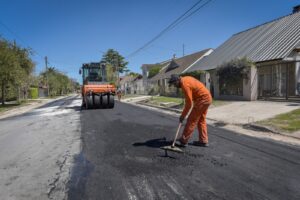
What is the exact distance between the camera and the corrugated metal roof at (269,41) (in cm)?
1969

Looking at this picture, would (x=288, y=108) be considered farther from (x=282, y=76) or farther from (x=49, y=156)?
(x=49, y=156)

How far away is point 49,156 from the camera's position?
682cm

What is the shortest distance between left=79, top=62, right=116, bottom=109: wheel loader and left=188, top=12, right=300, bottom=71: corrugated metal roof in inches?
376

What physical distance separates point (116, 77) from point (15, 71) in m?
37.7

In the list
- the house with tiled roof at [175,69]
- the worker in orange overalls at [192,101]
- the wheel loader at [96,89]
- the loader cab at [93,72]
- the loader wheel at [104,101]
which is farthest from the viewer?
the house with tiled roof at [175,69]

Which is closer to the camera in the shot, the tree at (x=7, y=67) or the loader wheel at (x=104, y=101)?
the loader wheel at (x=104, y=101)

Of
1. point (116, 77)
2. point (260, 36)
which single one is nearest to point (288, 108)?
point (260, 36)

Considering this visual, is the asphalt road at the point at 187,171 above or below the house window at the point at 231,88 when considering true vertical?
below

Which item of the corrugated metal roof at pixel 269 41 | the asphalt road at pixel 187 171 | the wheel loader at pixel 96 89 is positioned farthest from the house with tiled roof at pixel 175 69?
the asphalt road at pixel 187 171

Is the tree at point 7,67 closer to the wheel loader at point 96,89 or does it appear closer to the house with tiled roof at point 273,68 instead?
the wheel loader at point 96,89

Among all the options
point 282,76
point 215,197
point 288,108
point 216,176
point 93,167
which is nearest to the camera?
point 215,197

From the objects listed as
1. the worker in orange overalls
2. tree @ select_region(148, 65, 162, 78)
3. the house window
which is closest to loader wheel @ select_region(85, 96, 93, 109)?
the house window

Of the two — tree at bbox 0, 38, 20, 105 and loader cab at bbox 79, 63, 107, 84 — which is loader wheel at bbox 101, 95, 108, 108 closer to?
loader cab at bbox 79, 63, 107, 84

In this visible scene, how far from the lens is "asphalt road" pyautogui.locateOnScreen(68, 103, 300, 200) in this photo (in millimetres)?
4379
